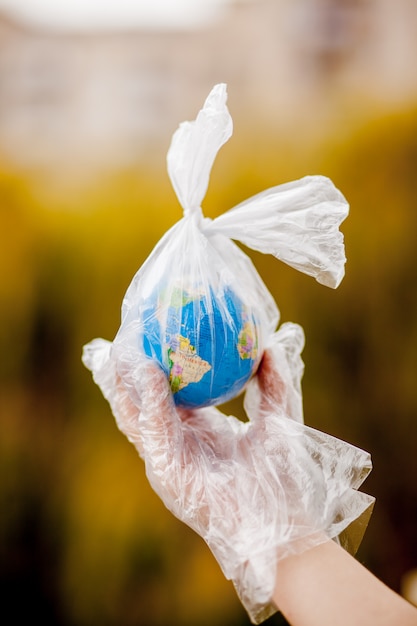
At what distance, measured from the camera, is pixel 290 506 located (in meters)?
0.65

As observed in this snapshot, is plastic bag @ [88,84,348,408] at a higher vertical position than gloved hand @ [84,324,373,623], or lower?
higher

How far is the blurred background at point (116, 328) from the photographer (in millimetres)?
1525

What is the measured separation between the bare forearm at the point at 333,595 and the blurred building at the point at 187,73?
1403mm

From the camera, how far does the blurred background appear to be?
153 centimetres

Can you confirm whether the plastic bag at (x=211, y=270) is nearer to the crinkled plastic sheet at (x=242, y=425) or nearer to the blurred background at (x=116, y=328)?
the crinkled plastic sheet at (x=242, y=425)

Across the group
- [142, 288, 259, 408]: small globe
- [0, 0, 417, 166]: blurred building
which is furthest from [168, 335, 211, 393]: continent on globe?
[0, 0, 417, 166]: blurred building

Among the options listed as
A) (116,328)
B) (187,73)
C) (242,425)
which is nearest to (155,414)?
(242,425)

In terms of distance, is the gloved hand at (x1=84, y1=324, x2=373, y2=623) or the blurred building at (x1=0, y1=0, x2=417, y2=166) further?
the blurred building at (x1=0, y1=0, x2=417, y2=166)

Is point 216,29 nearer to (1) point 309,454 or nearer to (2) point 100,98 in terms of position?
(2) point 100,98

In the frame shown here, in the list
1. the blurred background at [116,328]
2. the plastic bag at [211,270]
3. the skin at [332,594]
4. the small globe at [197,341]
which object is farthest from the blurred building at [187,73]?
the skin at [332,594]

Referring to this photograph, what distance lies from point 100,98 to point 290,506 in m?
1.87

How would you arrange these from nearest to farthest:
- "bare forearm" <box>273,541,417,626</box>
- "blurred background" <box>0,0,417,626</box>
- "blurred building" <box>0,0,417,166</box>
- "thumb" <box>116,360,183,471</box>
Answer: "bare forearm" <box>273,541,417,626</box> < "thumb" <box>116,360,183,471</box> < "blurred background" <box>0,0,417,626</box> < "blurred building" <box>0,0,417,166</box>

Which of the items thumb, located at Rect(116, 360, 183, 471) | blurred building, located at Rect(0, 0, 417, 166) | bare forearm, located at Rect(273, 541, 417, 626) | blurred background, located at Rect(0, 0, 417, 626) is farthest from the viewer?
blurred building, located at Rect(0, 0, 417, 166)

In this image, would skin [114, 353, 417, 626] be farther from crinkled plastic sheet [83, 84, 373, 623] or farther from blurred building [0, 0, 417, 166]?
blurred building [0, 0, 417, 166]
